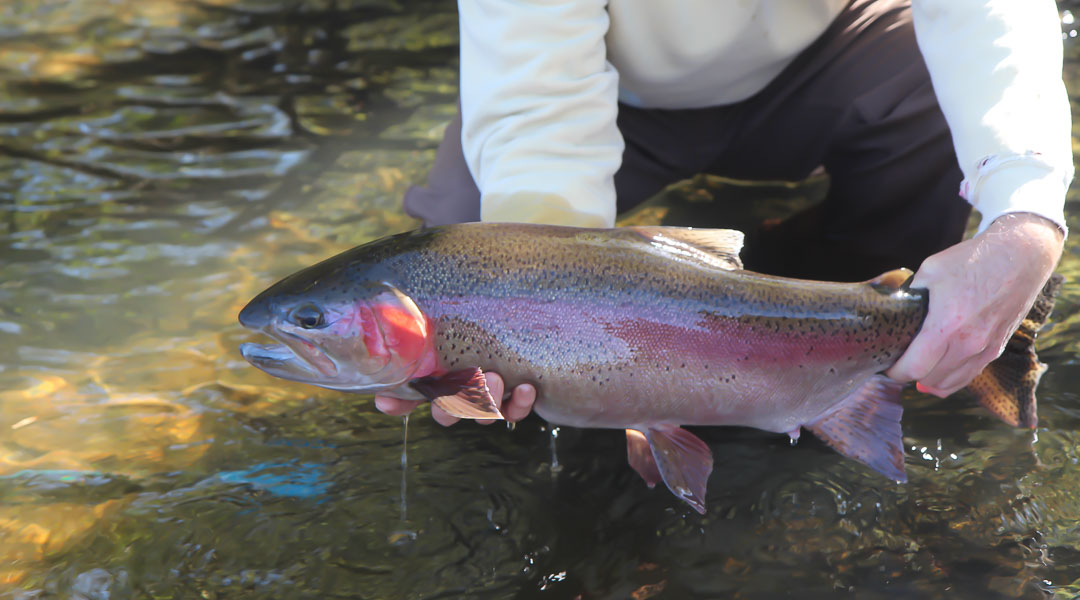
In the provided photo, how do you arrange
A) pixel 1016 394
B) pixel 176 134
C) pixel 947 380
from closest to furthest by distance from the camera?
pixel 947 380
pixel 1016 394
pixel 176 134

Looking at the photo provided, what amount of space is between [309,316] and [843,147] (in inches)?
66.7

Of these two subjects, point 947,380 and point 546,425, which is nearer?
point 947,380

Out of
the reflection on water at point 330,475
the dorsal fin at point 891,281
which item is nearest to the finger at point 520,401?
the reflection on water at point 330,475

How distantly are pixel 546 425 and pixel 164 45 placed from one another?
3081 mm

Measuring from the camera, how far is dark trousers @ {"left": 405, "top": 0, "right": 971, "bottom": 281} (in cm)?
262

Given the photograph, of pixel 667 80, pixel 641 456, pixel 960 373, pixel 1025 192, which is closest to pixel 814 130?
pixel 667 80

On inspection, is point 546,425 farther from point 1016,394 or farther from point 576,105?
point 1016,394

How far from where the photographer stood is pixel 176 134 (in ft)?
12.7

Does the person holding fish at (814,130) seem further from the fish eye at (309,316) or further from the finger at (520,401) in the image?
the fish eye at (309,316)

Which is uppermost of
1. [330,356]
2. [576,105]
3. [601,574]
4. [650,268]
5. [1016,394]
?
[576,105]

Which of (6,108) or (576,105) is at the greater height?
(576,105)

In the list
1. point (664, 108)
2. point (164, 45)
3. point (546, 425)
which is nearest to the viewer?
point (546, 425)

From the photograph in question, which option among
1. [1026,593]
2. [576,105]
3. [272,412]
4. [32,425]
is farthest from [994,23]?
[32,425]

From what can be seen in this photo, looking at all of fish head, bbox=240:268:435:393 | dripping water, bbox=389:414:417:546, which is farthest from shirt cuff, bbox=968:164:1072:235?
dripping water, bbox=389:414:417:546
